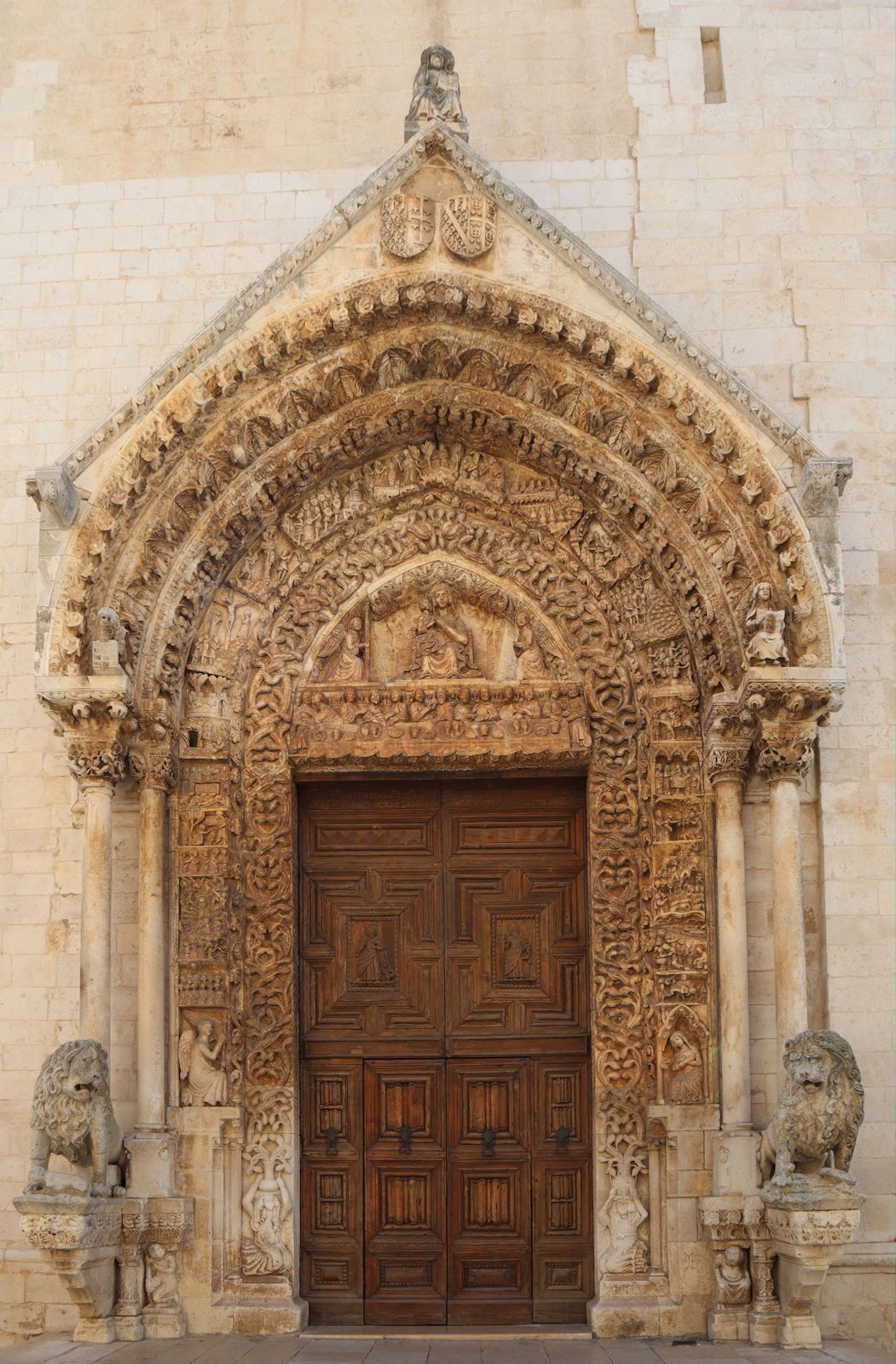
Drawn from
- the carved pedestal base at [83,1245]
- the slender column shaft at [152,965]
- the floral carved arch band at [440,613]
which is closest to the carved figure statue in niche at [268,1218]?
the floral carved arch band at [440,613]

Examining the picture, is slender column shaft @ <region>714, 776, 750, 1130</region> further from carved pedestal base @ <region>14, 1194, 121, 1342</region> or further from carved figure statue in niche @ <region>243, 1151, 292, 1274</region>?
carved pedestal base @ <region>14, 1194, 121, 1342</region>

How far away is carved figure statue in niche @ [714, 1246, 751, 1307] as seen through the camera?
9.04 metres

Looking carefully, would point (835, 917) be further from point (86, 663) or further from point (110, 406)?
point (110, 406)

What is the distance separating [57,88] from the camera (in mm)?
10805

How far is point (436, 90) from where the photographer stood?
965 centimetres

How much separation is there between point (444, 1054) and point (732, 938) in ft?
6.02

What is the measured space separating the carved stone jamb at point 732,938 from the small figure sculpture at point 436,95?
358 centimetres

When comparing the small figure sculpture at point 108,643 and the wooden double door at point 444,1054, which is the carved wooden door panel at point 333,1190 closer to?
the wooden double door at point 444,1054

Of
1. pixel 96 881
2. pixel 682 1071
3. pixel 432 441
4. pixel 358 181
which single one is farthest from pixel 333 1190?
pixel 358 181

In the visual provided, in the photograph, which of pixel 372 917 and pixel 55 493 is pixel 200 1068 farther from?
pixel 55 493

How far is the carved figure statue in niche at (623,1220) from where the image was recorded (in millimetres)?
9445

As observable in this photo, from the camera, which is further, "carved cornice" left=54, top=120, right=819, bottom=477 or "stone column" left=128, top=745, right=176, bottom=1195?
"carved cornice" left=54, top=120, right=819, bottom=477

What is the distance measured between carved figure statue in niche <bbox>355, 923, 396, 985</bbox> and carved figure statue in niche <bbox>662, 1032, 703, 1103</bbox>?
1.67 m

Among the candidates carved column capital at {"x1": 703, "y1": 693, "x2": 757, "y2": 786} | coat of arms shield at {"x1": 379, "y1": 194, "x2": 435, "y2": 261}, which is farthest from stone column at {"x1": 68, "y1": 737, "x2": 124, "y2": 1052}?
carved column capital at {"x1": 703, "y1": 693, "x2": 757, "y2": 786}
